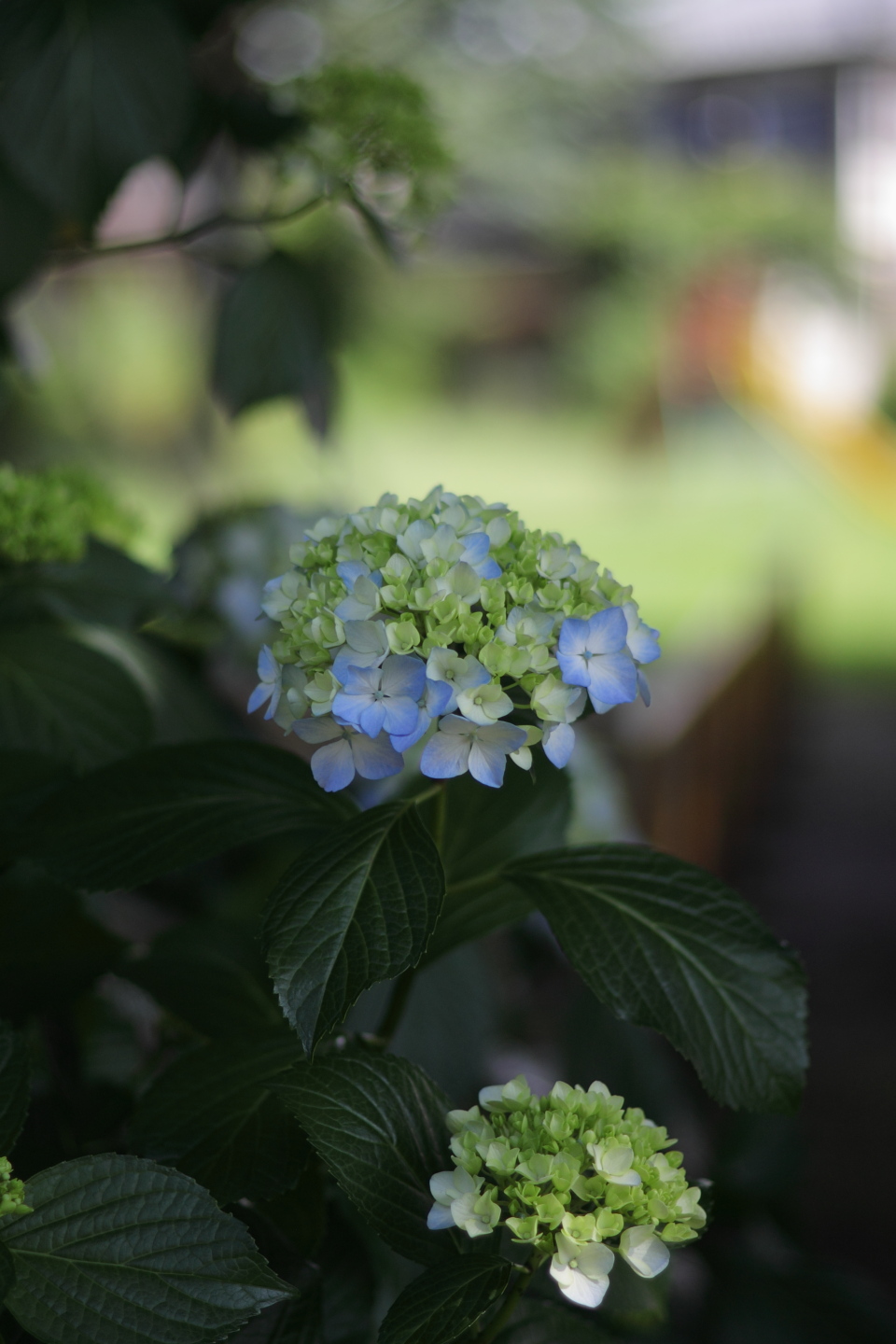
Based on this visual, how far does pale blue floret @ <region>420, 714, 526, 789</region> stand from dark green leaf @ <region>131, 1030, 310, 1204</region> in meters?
0.13

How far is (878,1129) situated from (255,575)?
1.84 meters

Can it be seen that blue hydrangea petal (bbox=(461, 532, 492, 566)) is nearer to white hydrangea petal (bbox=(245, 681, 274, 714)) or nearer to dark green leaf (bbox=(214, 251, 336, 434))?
white hydrangea petal (bbox=(245, 681, 274, 714))

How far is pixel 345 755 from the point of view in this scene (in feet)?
1.37

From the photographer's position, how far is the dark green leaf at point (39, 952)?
562 mm

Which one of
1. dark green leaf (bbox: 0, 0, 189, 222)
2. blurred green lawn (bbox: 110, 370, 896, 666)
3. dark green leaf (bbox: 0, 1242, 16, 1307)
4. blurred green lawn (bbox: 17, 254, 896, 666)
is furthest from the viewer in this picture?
blurred green lawn (bbox: 17, 254, 896, 666)

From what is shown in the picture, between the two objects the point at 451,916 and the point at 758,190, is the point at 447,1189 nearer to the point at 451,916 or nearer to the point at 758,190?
the point at 451,916

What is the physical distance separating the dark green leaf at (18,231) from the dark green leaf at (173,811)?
382mm

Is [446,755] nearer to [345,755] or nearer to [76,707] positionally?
[345,755]

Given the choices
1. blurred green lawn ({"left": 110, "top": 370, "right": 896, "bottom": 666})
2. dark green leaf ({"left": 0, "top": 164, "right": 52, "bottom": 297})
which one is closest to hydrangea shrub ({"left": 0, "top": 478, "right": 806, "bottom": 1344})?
dark green leaf ({"left": 0, "top": 164, "right": 52, "bottom": 297})

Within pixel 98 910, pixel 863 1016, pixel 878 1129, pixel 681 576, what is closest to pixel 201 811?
pixel 98 910

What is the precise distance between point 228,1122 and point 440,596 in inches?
8.7

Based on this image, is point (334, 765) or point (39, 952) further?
point (39, 952)

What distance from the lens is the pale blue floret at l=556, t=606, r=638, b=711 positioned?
1.34 ft

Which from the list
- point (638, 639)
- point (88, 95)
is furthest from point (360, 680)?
point (88, 95)
